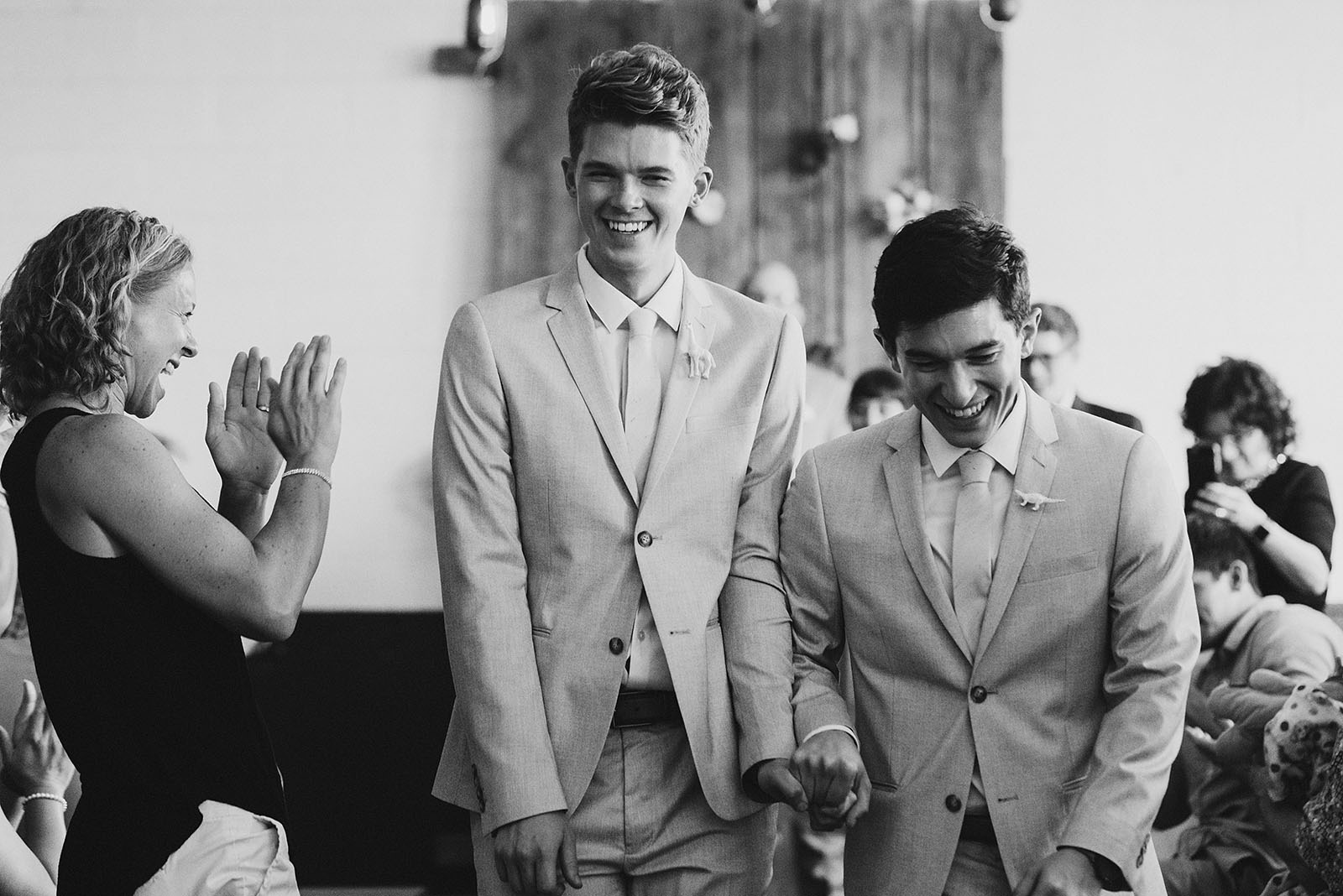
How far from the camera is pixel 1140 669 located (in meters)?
1.59

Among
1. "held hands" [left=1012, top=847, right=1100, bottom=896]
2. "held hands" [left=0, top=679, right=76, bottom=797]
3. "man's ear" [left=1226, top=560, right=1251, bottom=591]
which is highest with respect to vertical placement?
"held hands" [left=1012, top=847, right=1100, bottom=896]

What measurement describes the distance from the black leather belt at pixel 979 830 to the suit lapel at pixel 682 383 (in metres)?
0.55

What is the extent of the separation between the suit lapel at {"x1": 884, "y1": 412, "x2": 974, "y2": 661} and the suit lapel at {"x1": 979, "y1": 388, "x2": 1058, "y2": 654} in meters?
0.04

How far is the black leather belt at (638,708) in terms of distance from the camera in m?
1.75

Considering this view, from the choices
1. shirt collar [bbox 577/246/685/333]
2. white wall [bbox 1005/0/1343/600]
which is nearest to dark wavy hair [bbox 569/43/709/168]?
shirt collar [bbox 577/246/685/333]

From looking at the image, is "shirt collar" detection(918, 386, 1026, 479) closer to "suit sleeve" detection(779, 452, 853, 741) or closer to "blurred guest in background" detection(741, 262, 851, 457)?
"suit sleeve" detection(779, 452, 853, 741)

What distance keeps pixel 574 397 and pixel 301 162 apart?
3.35 m

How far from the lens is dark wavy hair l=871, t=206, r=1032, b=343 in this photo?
164 cm

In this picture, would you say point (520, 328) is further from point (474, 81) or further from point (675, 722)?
point (474, 81)

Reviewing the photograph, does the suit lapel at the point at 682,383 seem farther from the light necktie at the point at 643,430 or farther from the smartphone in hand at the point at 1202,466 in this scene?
the smartphone in hand at the point at 1202,466

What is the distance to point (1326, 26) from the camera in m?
4.80

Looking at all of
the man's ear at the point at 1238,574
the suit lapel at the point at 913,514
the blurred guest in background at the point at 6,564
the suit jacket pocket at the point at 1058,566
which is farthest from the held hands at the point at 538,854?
the man's ear at the point at 1238,574

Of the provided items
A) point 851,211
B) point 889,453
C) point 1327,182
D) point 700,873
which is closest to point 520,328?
point 889,453

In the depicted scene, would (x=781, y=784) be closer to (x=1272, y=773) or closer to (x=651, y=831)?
(x=651, y=831)
